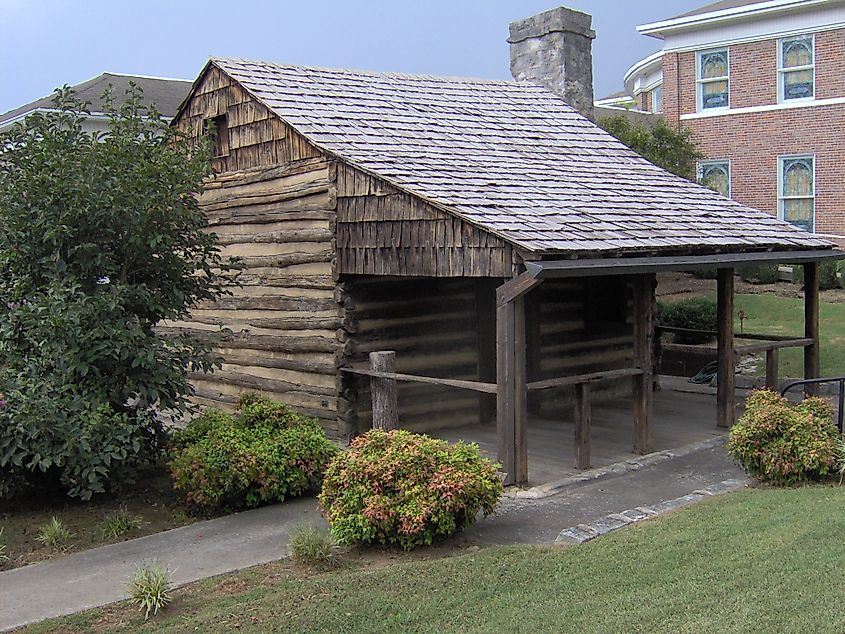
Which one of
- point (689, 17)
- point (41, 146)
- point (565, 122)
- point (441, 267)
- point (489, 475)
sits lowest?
point (489, 475)

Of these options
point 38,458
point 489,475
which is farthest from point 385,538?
point 38,458

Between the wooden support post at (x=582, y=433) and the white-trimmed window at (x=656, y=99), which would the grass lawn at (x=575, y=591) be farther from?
the white-trimmed window at (x=656, y=99)

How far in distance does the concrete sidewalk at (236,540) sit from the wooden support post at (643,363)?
0.97 m

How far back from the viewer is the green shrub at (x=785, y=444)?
27.8 ft

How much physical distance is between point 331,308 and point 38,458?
14.0ft

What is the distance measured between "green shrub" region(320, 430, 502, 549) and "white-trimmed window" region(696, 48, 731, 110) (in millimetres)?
21650

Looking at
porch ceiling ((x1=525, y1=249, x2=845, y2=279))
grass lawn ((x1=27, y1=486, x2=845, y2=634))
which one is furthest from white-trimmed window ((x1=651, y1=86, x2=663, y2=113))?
A: grass lawn ((x1=27, y1=486, x2=845, y2=634))

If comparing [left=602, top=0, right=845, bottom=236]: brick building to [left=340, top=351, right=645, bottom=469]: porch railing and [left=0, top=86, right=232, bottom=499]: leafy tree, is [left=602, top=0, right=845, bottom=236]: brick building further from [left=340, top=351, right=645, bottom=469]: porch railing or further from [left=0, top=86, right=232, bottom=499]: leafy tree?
[left=0, top=86, right=232, bottom=499]: leafy tree

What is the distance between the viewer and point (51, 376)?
8.84m

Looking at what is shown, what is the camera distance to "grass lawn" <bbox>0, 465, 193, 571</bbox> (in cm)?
792

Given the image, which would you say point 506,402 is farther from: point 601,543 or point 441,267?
point 601,543

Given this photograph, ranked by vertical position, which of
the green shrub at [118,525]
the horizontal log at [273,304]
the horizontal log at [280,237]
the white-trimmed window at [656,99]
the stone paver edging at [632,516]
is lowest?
the green shrub at [118,525]

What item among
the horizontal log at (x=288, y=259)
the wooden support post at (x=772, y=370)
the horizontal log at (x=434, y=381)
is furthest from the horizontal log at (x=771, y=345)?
the horizontal log at (x=288, y=259)

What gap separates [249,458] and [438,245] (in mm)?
2942
